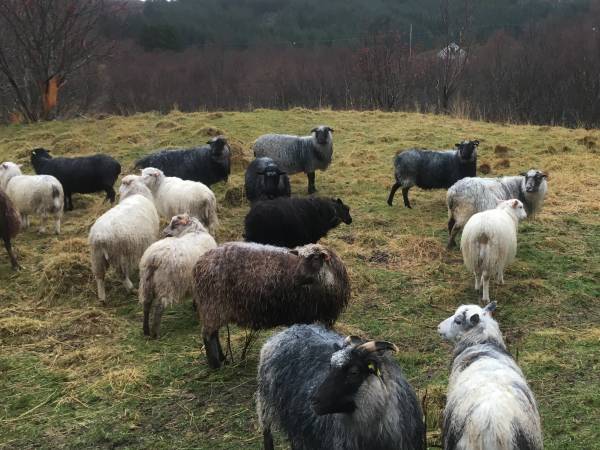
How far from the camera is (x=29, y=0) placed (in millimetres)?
18125

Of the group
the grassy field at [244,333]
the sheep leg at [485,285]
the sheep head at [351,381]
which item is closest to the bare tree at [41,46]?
the grassy field at [244,333]

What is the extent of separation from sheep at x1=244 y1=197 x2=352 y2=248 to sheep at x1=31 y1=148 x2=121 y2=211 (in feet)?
12.3

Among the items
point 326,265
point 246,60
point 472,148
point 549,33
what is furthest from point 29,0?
point 549,33

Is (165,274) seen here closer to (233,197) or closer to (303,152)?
(233,197)

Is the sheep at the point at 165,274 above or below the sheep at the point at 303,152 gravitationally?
below

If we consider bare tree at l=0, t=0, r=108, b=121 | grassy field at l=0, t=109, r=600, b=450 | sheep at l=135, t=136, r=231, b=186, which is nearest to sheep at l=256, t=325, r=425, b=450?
grassy field at l=0, t=109, r=600, b=450

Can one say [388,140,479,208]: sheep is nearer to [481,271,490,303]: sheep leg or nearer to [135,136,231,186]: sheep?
[135,136,231,186]: sheep

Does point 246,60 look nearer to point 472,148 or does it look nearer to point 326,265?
point 472,148

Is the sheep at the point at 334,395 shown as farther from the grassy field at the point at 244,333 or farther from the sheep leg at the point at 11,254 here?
the sheep leg at the point at 11,254

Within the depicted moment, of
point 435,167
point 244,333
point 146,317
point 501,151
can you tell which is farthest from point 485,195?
point 501,151

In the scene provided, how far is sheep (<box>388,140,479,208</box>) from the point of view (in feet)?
30.8

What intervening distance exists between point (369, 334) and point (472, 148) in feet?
16.5

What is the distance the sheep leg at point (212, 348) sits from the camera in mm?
4898

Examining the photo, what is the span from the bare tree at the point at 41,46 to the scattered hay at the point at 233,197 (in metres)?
12.1
